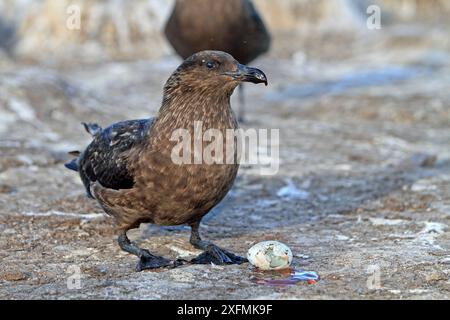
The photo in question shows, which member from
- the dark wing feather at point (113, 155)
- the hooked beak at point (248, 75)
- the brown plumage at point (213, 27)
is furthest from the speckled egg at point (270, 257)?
the brown plumage at point (213, 27)

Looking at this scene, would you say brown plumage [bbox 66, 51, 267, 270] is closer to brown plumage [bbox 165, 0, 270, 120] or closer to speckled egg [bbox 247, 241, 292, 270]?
speckled egg [bbox 247, 241, 292, 270]

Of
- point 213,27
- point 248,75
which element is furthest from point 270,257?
point 213,27

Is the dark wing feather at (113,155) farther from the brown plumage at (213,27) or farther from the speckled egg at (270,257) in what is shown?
the brown plumage at (213,27)

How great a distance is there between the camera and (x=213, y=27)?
→ 904 cm

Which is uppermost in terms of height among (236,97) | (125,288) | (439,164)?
(236,97)

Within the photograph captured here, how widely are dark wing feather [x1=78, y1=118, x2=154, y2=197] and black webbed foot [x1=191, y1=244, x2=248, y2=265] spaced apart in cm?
60

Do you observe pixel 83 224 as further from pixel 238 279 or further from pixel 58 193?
pixel 238 279

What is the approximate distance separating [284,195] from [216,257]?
2098 mm

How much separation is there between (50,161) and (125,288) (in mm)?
3435

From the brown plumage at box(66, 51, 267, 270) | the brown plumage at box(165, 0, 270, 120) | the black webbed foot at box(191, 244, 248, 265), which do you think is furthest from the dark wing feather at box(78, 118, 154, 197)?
the brown plumage at box(165, 0, 270, 120)

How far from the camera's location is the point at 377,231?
18.7 ft

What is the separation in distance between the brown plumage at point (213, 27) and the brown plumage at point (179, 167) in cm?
420

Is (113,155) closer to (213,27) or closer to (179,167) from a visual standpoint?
(179,167)

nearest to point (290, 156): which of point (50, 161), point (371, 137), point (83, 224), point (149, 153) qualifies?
point (371, 137)
